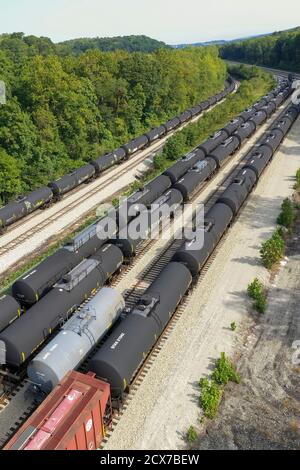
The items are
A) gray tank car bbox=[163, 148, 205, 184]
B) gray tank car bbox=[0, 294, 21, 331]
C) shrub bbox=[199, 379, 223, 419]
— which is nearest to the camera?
shrub bbox=[199, 379, 223, 419]

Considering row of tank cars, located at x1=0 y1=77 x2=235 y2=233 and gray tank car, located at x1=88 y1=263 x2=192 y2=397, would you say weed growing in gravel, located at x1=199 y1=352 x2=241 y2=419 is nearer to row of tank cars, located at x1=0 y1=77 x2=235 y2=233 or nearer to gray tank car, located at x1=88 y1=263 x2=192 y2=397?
gray tank car, located at x1=88 y1=263 x2=192 y2=397

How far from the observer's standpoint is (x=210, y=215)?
97.1 ft

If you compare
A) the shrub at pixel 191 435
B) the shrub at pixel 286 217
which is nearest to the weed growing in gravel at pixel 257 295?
the shrub at pixel 191 435

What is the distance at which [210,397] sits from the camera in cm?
1786

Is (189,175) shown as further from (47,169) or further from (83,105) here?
(83,105)

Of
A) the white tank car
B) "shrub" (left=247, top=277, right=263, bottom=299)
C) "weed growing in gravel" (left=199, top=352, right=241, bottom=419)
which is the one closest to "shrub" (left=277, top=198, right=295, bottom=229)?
"shrub" (left=247, top=277, right=263, bottom=299)

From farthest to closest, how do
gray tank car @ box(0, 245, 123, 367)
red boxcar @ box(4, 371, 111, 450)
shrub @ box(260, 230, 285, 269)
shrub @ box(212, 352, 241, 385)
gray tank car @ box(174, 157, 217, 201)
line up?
gray tank car @ box(174, 157, 217, 201) → shrub @ box(260, 230, 285, 269) → shrub @ box(212, 352, 241, 385) → gray tank car @ box(0, 245, 123, 367) → red boxcar @ box(4, 371, 111, 450)

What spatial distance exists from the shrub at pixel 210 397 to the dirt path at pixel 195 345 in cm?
51

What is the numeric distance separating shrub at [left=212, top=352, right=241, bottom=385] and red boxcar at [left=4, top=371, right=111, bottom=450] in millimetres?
5808

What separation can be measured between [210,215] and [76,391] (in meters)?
18.1

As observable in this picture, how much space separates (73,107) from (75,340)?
4357 cm

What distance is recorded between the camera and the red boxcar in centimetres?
1332
